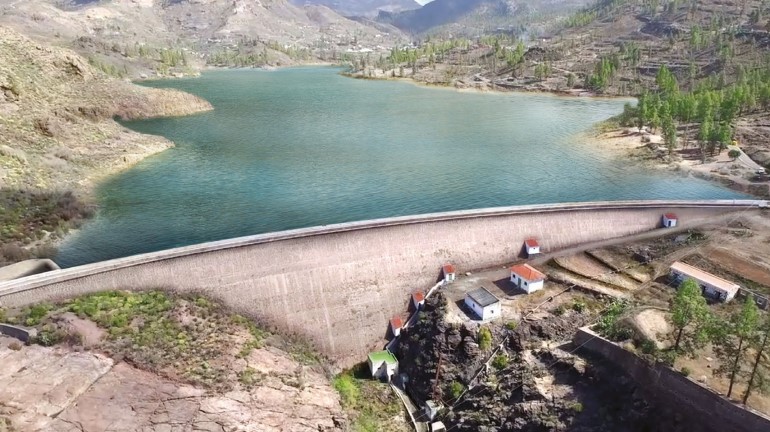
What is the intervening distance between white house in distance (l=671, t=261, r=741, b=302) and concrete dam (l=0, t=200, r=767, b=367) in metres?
7.94

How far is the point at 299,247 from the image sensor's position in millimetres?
38312

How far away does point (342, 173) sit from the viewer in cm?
6531

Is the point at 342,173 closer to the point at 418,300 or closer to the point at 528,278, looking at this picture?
the point at 418,300

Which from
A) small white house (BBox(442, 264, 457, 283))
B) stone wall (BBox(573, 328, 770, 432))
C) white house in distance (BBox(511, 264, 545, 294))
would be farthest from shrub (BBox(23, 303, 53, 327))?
stone wall (BBox(573, 328, 770, 432))

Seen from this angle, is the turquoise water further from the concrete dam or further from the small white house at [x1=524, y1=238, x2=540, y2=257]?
the small white house at [x1=524, y1=238, x2=540, y2=257]


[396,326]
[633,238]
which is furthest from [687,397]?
[633,238]

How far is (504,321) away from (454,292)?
482 centimetres

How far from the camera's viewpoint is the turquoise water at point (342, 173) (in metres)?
50.1

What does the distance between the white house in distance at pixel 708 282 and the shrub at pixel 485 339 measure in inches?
627

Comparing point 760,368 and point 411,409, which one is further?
point 411,409

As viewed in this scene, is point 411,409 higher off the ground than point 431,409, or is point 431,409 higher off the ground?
point 431,409

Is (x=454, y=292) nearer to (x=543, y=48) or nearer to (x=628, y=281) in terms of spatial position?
(x=628, y=281)

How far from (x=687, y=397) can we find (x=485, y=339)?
12600 millimetres

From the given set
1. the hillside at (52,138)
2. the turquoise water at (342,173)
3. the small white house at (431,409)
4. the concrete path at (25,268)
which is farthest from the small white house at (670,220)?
the hillside at (52,138)
